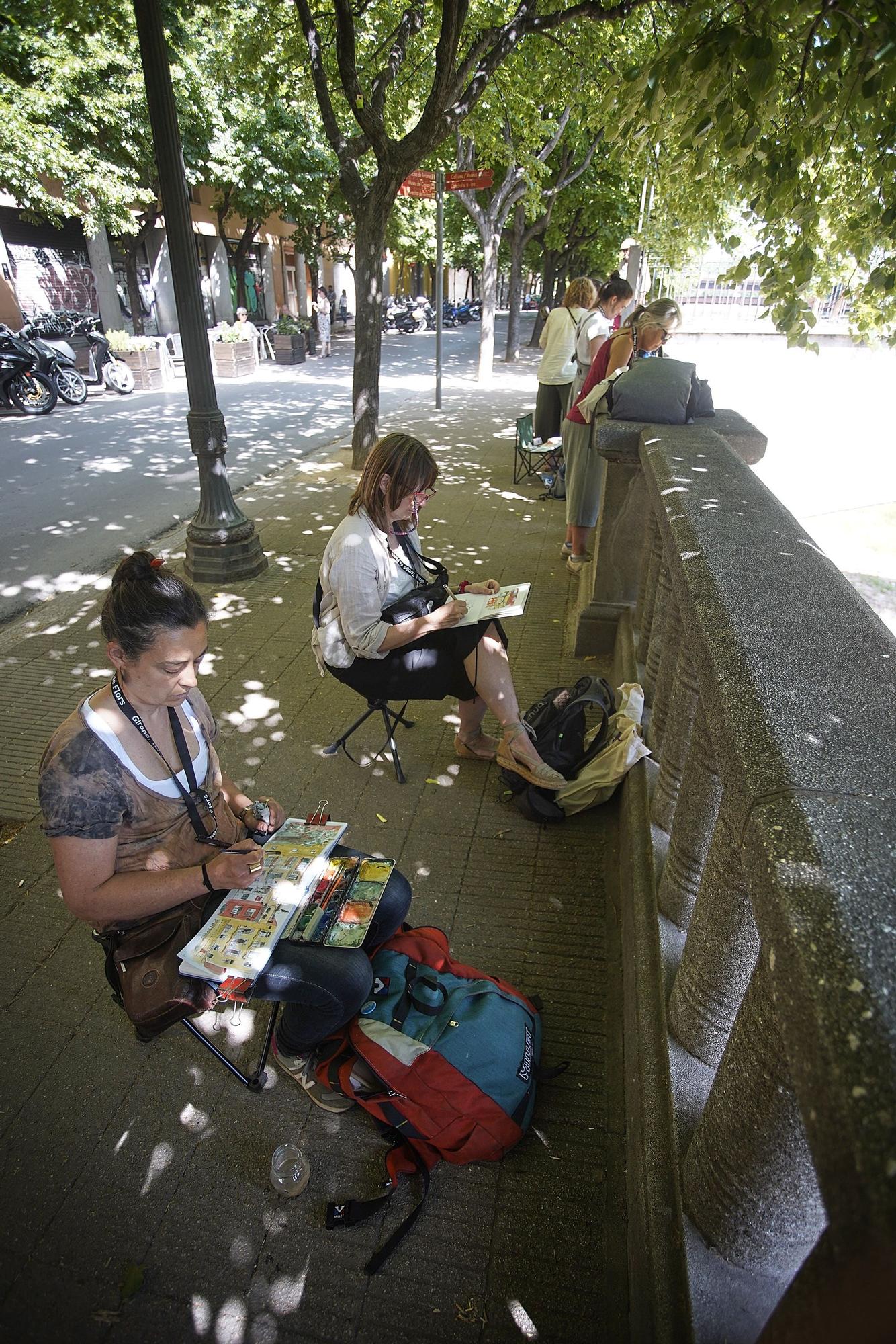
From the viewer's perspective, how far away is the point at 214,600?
19.0 feet

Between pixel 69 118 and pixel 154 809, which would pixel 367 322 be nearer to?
pixel 154 809

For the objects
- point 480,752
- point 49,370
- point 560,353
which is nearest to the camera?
point 480,752

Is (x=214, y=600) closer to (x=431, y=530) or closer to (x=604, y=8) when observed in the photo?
(x=431, y=530)

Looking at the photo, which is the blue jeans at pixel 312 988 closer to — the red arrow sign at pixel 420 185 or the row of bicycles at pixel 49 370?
the red arrow sign at pixel 420 185

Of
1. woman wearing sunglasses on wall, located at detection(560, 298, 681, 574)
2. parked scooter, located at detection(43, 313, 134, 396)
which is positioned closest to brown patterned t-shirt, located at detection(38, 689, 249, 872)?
woman wearing sunglasses on wall, located at detection(560, 298, 681, 574)

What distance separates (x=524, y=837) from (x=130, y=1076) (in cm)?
177

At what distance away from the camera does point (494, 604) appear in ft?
11.4

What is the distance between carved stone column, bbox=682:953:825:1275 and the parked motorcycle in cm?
1553

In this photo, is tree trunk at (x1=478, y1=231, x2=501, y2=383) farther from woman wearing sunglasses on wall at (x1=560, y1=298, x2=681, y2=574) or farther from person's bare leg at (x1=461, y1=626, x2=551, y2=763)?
person's bare leg at (x1=461, y1=626, x2=551, y2=763)

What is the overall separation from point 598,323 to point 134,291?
20852 mm

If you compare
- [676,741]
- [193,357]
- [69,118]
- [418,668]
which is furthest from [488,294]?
[676,741]

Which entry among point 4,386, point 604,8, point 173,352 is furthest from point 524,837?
point 173,352

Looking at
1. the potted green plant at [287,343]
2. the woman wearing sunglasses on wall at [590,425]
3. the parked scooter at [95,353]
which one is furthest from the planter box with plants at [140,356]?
the woman wearing sunglasses on wall at [590,425]

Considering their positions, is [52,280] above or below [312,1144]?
above
